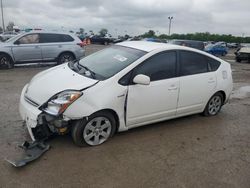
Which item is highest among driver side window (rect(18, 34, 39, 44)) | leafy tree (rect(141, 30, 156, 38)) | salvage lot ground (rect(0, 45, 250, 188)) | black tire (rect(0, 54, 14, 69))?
leafy tree (rect(141, 30, 156, 38))

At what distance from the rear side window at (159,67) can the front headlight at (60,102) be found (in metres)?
1.08

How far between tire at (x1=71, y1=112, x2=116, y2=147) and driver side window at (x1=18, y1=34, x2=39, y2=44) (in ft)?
28.4

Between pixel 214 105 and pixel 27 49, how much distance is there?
335 inches

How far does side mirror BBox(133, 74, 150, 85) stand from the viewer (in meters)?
4.11

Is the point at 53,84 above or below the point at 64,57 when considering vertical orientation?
above

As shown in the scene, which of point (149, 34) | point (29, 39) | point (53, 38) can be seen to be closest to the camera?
point (29, 39)

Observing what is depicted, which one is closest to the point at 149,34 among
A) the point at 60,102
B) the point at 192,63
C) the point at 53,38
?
the point at 53,38

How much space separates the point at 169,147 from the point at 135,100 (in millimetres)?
923

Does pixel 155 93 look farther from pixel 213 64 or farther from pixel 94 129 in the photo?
pixel 213 64

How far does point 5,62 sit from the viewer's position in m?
11.2

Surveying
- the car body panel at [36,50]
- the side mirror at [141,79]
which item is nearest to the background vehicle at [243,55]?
the car body panel at [36,50]

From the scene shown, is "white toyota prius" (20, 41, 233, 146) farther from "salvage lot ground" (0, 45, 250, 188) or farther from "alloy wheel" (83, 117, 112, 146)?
"salvage lot ground" (0, 45, 250, 188)

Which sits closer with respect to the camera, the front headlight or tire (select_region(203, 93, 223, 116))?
the front headlight

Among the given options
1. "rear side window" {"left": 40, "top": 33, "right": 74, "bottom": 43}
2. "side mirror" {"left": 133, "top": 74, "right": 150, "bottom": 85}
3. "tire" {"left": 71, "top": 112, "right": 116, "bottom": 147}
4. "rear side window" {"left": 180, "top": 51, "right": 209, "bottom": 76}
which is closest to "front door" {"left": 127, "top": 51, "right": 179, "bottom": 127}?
"side mirror" {"left": 133, "top": 74, "right": 150, "bottom": 85}
